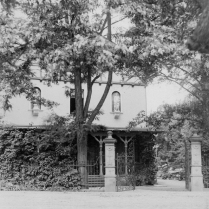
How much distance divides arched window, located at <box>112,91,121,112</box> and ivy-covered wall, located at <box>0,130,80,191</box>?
31.3 ft

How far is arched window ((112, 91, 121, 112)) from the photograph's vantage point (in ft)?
93.9

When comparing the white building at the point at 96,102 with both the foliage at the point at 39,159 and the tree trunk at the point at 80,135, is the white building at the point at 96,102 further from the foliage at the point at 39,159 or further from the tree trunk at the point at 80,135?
the tree trunk at the point at 80,135

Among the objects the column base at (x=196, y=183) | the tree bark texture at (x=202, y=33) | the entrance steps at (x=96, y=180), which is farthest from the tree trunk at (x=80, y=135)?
the tree bark texture at (x=202, y=33)

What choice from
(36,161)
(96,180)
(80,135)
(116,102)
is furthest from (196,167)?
(116,102)

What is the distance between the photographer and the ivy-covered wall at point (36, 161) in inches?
655

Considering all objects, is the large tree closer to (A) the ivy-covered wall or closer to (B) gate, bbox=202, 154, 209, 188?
(A) the ivy-covered wall

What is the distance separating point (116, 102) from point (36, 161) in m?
11.7

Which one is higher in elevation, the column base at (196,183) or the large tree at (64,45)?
the large tree at (64,45)

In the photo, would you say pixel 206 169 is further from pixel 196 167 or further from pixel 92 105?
pixel 92 105

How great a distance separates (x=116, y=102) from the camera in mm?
28703

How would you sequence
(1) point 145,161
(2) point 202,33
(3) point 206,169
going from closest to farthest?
(2) point 202,33, (3) point 206,169, (1) point 145,161

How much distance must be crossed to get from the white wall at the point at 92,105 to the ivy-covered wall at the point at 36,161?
5905mm

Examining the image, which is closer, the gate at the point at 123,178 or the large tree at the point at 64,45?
the large tree at the point at 64,45
